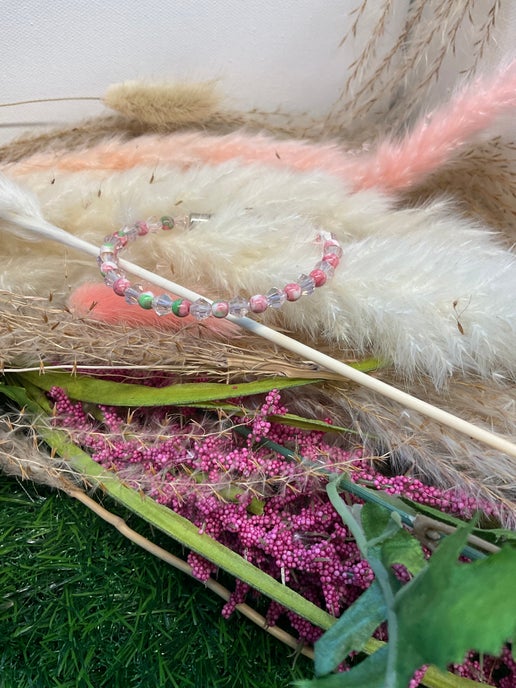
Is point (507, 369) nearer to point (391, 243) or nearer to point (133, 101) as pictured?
point (391, 243)

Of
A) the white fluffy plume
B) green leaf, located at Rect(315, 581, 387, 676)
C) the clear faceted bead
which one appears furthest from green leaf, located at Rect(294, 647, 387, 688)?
the clear faceted bead

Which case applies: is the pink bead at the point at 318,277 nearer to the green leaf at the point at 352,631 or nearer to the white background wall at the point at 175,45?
the green leaf at the point at 352,631

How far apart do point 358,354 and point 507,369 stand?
12cm

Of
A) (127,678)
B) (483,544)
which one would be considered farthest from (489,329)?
(127,678)

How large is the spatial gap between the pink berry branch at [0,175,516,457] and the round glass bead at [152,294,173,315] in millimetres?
10

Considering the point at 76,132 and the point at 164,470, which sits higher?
the point at 76,132

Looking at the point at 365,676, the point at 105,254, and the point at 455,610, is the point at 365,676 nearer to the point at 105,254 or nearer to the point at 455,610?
the point at 455,610

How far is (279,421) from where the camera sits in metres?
0.46

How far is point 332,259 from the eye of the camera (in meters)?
0.46

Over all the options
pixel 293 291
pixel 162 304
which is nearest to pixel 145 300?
pixel 162 304

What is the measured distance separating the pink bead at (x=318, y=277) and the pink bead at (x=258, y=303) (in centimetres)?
4

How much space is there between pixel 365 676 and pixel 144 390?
0.29 metres

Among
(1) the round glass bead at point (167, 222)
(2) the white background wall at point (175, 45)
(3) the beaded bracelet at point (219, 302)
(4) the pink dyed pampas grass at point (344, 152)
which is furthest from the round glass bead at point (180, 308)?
(2) the white background wall at point (175, 45)

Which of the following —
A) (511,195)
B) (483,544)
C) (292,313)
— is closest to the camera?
(483,544)
